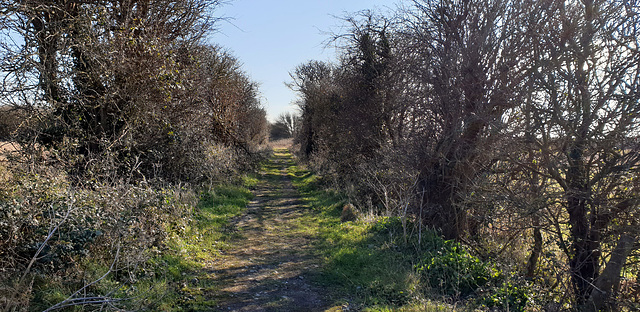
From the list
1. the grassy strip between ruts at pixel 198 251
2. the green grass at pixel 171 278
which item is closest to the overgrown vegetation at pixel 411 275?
the grassy strip between ruts at pixel 198 251

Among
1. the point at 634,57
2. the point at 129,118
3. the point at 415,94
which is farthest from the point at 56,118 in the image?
the point at 634,57

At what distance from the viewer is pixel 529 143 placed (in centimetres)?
655

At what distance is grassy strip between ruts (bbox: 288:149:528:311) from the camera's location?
5.46 m

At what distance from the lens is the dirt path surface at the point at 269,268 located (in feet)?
17.9

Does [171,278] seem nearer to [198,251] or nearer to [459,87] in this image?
Result: [198,251]

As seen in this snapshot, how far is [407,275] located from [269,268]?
8.14 feet

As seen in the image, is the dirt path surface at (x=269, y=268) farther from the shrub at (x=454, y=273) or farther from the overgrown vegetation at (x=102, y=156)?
the shrub at (x=454, y=273)

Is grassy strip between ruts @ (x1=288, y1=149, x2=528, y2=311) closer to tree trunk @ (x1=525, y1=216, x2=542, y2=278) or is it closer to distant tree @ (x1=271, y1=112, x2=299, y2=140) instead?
tree trunk @ (x1=525, y1=216, x2=542, y2=278)

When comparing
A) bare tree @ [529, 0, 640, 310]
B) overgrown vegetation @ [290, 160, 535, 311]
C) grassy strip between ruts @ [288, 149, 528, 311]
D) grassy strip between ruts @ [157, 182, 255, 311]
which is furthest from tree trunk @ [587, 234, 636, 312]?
grassy strip between ruts @ [157, 182, 255, 311]

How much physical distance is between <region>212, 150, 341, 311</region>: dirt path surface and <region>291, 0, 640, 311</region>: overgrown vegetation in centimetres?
222

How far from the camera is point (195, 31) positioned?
11664mm

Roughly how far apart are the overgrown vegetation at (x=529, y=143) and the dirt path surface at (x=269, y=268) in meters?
2.22

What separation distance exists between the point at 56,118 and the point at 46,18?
212cm

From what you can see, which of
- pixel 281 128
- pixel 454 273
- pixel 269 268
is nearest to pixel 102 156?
pixel 269 268
